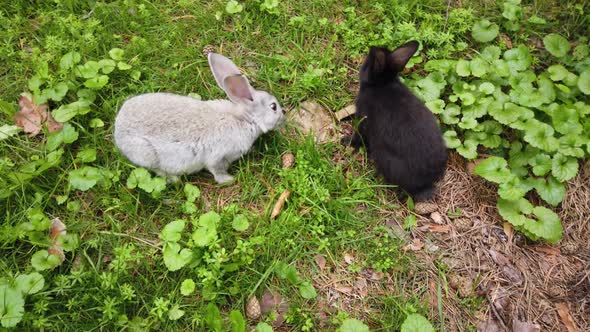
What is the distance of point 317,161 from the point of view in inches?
163

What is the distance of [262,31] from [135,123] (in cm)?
177

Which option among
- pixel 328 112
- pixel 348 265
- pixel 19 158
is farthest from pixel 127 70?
pixel 348 265

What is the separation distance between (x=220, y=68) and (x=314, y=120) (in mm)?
1078

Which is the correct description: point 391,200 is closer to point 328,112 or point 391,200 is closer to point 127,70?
point 328,112

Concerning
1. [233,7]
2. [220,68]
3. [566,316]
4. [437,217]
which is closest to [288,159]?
[220,68]

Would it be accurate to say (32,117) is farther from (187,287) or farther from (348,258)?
(348,258)

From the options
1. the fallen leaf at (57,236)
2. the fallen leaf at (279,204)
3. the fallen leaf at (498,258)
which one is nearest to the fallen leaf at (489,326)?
the fallen leaf at (498,258)

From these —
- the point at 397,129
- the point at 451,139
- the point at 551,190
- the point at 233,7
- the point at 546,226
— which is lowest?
the point at 546,226

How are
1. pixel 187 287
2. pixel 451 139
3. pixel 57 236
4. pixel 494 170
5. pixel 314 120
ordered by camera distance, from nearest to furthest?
1. pixel 187 287
2. pixel 57 236
3. pixel 494 170
4. pixel 451 139
5. pixel 314 120

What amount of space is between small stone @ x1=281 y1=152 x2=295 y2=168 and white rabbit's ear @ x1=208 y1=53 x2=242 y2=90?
858 millimetres

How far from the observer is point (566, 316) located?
376 cm

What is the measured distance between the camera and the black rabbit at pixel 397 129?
3.85 metres

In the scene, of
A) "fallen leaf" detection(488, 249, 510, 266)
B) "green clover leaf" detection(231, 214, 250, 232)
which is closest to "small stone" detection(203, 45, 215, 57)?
"green clover leaf" detection(231, 214, 250, 232)

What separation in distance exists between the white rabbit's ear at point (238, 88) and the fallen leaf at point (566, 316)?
10.5 ft
